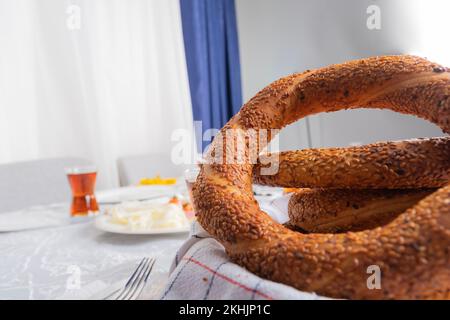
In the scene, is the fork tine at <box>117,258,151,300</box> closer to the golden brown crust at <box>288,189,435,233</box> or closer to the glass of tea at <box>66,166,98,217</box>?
the golden brown crust at <box>288,189,435,233</box>

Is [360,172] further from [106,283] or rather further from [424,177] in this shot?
[106,283]

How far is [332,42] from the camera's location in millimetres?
2672

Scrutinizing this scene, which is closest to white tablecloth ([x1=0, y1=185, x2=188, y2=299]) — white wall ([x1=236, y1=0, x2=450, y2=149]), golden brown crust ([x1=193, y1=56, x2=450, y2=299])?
golden brown crust ([x1=193, y1=56, x2=450, y2=299])

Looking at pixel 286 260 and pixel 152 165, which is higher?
pixel 286 260

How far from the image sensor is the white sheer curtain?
227 cm

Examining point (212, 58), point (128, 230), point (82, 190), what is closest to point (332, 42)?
point (212, 58)

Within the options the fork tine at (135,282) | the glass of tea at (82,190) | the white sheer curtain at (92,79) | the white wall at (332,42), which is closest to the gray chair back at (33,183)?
the white sheer curtain at (92,79)

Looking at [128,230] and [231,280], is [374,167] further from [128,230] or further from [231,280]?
[128,230]

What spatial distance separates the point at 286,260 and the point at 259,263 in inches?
1.2

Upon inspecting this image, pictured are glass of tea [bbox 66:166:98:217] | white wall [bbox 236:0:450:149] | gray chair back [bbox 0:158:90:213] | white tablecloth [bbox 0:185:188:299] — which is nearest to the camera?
white tablecloth [bbox 0:185:188:299]

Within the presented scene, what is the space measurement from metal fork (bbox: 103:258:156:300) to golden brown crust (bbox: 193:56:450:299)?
14 centimetres

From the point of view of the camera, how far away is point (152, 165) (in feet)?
7.52
